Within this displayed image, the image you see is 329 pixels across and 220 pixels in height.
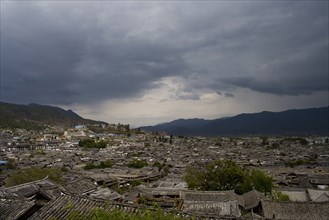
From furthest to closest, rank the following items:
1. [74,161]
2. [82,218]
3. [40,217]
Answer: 1. [74,161]
2. [40,217]
3. [82,218]

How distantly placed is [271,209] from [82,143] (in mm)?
97845

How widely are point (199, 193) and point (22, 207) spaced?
2021 centimetres

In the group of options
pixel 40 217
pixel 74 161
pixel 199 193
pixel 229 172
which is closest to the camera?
pixel 40 217

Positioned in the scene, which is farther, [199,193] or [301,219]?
[199,193]

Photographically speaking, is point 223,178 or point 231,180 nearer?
point 223,178

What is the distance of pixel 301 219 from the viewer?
24000mm

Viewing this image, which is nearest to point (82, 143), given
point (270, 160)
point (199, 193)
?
point (270, 160)

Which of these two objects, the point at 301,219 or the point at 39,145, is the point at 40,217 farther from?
the point at 39,145

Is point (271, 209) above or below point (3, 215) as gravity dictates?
below

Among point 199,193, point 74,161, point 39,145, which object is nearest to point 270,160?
point 74,161

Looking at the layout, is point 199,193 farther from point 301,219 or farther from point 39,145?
point 39,145

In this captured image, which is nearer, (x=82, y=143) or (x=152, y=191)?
(x=152, y=191)

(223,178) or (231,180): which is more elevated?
(223,178)

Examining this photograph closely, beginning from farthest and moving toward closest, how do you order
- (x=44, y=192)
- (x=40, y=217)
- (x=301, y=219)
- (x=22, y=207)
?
(x=301, y=219), (x=44, y=192), (x=22, y=207), (x=40, y=217)
